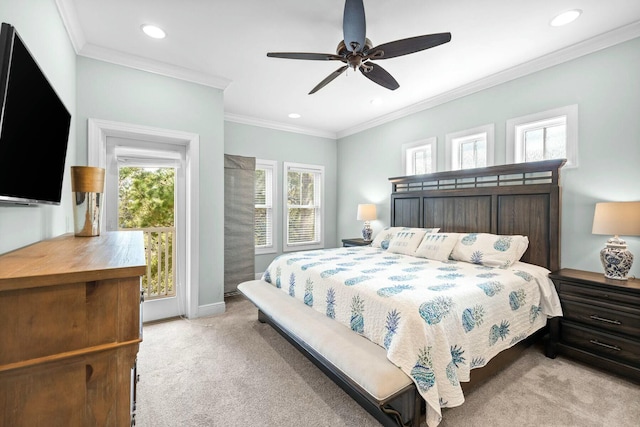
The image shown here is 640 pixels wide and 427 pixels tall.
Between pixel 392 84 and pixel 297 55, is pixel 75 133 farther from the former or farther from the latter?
pixel 392 84

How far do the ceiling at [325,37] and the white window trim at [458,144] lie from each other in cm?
50

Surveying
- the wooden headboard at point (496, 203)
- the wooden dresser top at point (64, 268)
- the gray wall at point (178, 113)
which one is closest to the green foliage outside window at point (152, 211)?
the gray wall at point (178, 113)

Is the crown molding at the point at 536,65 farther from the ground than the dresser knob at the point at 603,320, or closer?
farther from the ground

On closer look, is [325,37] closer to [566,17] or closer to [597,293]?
[566,17]

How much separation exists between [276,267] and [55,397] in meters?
2.43

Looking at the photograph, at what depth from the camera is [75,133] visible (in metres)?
2.75

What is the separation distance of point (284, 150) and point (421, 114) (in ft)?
7.73

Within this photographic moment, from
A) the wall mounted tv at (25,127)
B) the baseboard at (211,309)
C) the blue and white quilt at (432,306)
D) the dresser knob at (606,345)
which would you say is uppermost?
the wall mounted tv at (25,127)

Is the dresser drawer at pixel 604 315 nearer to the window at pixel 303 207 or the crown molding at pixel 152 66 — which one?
the window at pixel 303 207

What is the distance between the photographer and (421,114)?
4246mm

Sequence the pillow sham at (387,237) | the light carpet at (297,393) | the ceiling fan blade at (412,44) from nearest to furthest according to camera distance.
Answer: the light carpet at (297,393)
the ceiling fan blade at (412,44)
the pillow sham at (387,237)

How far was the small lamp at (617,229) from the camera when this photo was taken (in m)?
2.26

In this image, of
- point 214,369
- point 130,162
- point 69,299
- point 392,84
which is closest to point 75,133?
point 130,162

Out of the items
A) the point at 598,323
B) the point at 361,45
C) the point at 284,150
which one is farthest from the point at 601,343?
the point at 284,150
